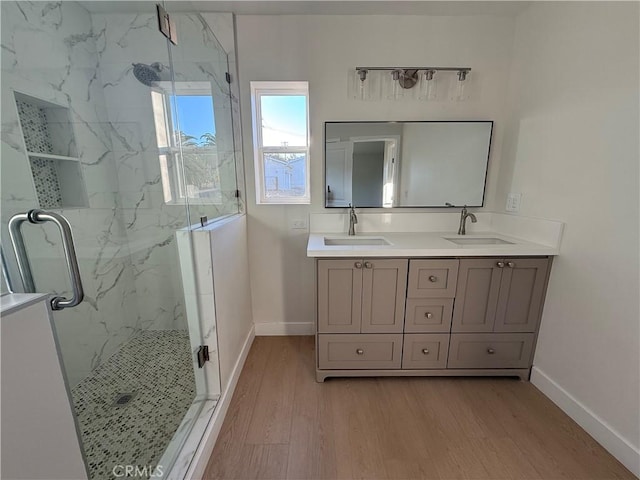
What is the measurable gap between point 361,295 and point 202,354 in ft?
3.20

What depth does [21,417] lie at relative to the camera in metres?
0.57

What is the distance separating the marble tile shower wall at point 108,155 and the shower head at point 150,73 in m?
0.04

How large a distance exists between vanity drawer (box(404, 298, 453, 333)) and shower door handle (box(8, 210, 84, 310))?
5.17 ft

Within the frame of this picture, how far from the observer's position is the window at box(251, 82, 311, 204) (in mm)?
1948

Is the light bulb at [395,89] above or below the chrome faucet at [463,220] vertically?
above

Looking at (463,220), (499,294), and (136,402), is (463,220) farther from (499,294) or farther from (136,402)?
(136,402)

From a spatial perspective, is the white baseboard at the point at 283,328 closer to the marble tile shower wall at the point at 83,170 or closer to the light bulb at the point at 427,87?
the marble tile shower wall at the point at 83,170

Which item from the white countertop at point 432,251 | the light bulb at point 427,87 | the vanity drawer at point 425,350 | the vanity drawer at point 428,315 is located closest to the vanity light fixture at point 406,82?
the light bulb at point 427,87

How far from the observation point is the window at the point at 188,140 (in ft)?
5.12

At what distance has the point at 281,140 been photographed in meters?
2.01

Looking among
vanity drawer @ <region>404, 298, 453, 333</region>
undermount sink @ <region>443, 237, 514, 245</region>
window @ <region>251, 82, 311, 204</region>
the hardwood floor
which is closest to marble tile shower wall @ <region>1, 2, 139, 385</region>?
the hardwood floor

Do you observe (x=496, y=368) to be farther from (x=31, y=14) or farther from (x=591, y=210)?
(x=31, y=14)

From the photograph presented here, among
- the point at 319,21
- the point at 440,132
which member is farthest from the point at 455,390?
the point at 319,21

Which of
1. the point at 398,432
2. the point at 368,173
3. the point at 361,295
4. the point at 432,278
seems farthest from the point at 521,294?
the point at 368,173
